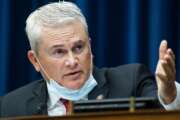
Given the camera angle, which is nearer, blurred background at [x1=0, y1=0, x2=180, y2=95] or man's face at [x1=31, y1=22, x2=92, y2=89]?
man's face at [x1=31, y1=22, x2=92, y2=89]

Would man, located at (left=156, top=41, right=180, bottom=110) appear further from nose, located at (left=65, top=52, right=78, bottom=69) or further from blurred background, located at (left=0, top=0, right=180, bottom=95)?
blurred background, located at (left=0, top=0, right=180, bottom=95)

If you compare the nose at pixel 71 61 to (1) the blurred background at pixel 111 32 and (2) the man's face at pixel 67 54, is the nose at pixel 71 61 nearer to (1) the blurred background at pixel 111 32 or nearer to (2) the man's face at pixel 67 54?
(2) the man's face at pixel 67 54

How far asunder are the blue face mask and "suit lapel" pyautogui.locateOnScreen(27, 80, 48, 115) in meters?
0.06

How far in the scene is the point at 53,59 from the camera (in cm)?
224

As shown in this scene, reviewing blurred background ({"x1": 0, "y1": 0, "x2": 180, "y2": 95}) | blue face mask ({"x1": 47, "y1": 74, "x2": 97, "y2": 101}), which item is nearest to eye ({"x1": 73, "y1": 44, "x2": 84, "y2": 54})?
blue face mask ({"x1": 47, "y1": 74, "x2": 97, "y2": 101})

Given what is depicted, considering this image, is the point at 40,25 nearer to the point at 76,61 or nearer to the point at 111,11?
the point at 76,61

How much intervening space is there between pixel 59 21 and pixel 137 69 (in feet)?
1.09

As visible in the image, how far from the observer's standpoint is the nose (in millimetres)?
2158

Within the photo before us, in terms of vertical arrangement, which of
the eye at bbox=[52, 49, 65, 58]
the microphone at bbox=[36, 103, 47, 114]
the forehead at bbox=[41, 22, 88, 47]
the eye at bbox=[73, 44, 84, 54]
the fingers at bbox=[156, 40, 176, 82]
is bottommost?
the microphone at bbox=[36, 103, 47, 114]

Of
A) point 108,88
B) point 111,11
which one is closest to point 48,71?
point 108,88

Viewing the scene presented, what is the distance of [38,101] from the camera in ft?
7.43

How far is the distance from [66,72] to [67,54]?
7cm

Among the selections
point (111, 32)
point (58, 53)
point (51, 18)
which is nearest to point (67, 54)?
point (58, 53)

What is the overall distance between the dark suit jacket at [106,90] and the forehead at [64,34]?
0.54 ft
